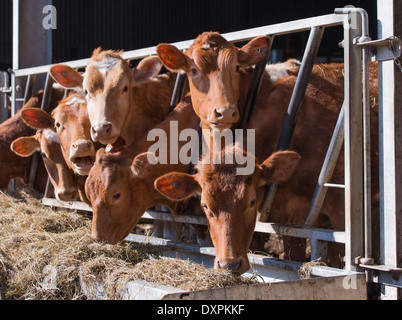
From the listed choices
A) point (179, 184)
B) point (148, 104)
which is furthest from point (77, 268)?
point (148, 104)

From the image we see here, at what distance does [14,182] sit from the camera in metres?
8.42

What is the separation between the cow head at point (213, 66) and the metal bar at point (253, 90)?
0.13m

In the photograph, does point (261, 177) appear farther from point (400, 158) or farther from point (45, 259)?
point (45, 259)

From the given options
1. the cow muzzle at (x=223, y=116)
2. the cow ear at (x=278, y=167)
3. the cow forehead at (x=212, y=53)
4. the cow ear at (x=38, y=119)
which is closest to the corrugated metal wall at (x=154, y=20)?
the cow ear at (x=38, y=119)

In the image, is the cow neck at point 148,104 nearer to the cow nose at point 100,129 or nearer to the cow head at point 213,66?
the cow nose at point 100,129

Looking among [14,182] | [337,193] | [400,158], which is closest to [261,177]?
[337,193]

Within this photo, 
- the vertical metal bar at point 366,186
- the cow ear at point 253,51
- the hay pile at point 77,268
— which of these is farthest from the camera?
the cow ear at point 253,51

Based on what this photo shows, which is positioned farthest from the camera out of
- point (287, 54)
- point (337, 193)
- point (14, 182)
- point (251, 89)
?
point (287, 54)

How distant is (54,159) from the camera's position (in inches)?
262

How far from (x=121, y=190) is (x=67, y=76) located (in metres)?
1.75

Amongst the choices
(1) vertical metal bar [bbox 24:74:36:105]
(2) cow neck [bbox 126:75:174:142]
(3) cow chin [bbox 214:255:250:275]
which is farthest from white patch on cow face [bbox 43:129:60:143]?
(3) cow chin [bbox 214:255:250:275]

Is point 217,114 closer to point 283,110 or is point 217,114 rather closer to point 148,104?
point 283,110

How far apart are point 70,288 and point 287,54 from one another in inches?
467

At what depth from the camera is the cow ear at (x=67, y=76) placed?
6.18 metres
